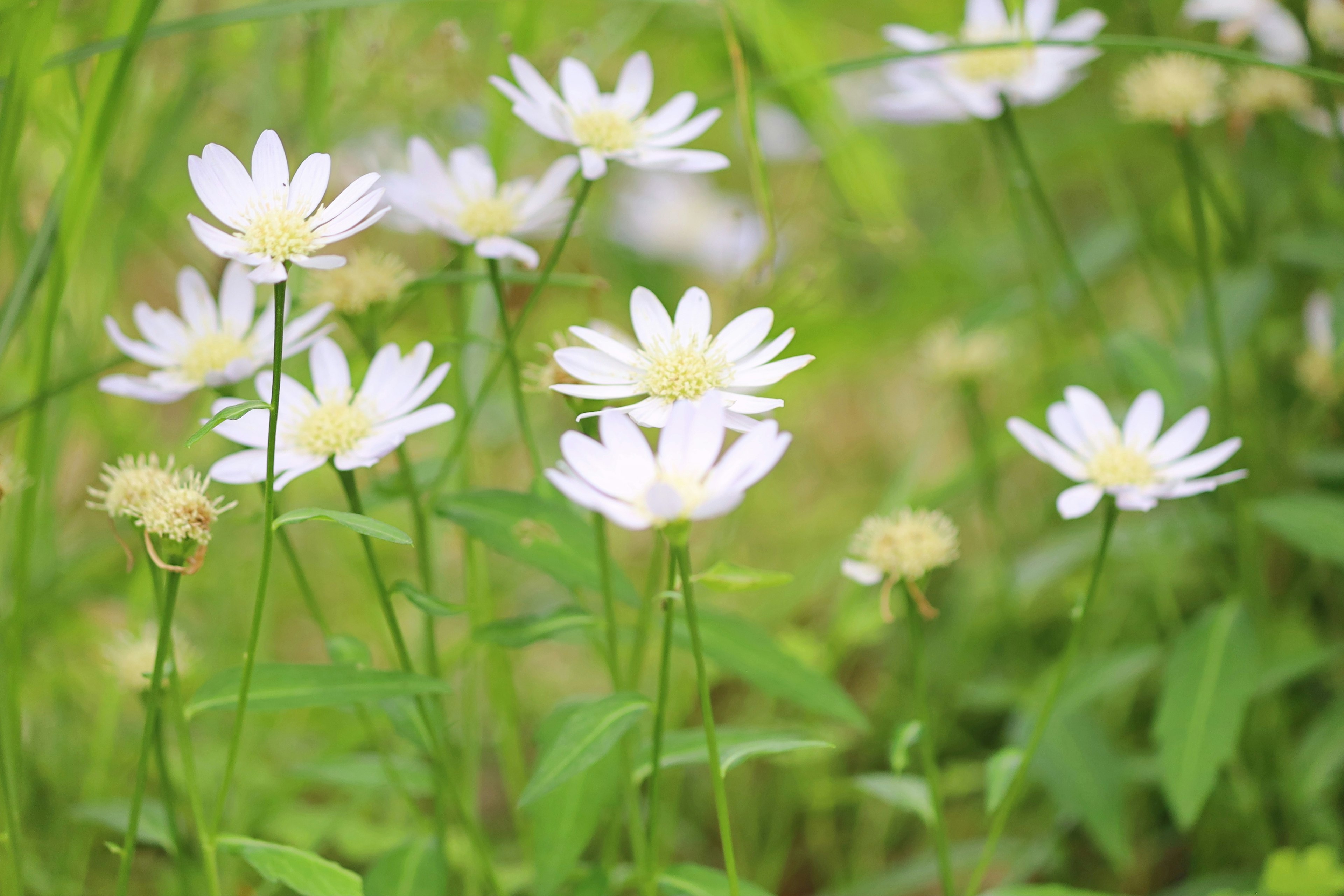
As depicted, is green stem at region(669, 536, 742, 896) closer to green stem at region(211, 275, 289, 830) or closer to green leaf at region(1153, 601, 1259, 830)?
green stem at region(211, 275, 289, 830)

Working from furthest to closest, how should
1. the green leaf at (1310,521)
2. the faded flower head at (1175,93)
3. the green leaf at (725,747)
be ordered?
the faded flower head at (1175,93)
the green leaf at (1310,521)
the green leaf at (725,747)

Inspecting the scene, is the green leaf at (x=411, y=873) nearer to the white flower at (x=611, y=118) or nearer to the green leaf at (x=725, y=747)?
the green leaf at (x=725, y=747)

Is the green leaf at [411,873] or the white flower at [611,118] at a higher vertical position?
the white flower at [611,118]

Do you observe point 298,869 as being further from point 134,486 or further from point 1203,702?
point 1203,702

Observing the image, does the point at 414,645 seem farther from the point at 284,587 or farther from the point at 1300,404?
the point at 1300,404

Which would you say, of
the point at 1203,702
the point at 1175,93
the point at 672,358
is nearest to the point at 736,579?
the point at 672,358

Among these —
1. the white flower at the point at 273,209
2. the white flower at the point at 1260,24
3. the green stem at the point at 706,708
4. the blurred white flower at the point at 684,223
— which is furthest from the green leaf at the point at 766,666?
the blurred white flower at the point at 684,223

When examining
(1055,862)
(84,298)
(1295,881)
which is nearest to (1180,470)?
(1295,881)
